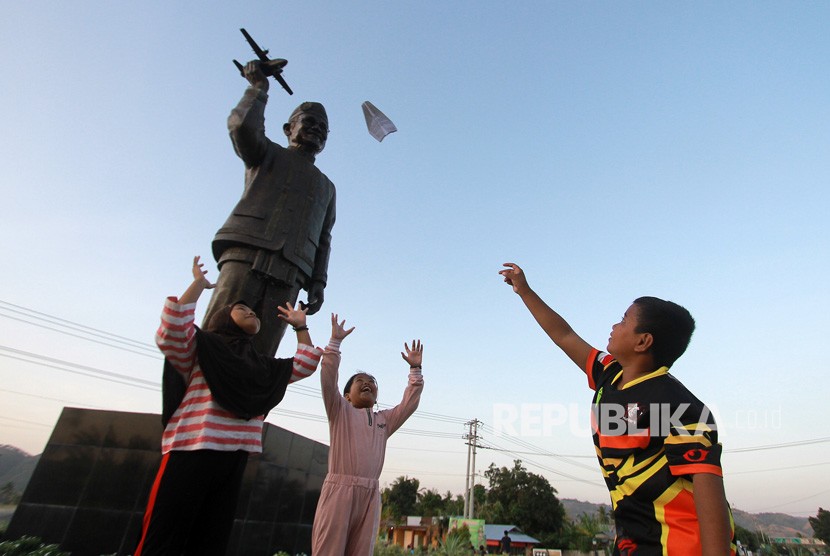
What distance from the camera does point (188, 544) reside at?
2342 mm

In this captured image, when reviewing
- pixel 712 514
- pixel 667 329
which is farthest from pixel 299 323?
pixel 712 514

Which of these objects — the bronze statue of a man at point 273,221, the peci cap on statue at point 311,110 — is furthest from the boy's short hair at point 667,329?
the peci cap on statue at point 311,110

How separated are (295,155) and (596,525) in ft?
161

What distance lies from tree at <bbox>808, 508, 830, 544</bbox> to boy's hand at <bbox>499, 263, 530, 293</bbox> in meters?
55.3

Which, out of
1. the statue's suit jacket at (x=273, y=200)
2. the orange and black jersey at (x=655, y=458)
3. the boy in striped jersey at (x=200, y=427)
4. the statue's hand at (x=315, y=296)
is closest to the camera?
the orange and black jersey at (x=655, y=458)

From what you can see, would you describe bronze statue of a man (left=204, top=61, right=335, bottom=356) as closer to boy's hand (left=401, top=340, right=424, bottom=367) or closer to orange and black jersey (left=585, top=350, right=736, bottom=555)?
boy's hand (left=401, top=340, right=424, bottom=367)

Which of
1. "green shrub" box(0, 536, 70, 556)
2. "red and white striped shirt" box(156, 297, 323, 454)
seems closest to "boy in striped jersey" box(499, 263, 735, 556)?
"red and white striped shirt" box(156, 297, 323, 454)

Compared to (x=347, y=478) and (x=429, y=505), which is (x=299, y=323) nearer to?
(x=347, y=478)

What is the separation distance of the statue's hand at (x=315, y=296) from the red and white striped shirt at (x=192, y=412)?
221 centimetres

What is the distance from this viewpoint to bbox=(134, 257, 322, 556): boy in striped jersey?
2232mm

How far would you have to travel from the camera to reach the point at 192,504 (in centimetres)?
227

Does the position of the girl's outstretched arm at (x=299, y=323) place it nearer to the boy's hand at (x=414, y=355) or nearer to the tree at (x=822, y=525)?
the boy's hand at (x=414, y=355)

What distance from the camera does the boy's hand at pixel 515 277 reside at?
281 cm

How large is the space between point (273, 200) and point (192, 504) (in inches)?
107
